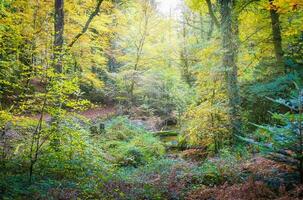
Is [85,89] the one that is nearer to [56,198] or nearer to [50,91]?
[50,91]

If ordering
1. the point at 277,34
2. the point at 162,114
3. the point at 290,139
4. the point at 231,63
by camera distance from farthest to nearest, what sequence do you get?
the point at 162,114 < the point at 277,34 < the point at 231,63 < the point at 290,139

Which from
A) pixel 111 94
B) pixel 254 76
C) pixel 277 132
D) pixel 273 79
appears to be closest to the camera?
pixel 277 132

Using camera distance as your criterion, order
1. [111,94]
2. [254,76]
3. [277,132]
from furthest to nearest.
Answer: [111,94] → [254,76] → [277,132]

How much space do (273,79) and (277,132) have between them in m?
6.71

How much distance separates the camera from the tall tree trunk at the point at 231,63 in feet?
37.3

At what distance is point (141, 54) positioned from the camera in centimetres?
2211

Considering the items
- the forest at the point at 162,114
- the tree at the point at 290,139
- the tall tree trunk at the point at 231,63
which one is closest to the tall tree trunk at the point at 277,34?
the forest at the point at 162,114

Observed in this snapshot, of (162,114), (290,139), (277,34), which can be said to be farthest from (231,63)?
(162,114)

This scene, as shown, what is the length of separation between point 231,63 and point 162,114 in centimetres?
1177

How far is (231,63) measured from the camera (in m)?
11.7

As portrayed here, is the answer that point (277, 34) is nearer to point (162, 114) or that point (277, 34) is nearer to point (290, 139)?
point (290, 139)

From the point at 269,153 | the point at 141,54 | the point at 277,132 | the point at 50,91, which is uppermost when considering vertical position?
the point at 141,54

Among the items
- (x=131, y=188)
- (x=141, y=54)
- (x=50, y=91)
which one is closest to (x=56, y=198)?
(x=131, y=188)

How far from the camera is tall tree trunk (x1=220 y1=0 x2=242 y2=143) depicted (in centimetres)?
1137
